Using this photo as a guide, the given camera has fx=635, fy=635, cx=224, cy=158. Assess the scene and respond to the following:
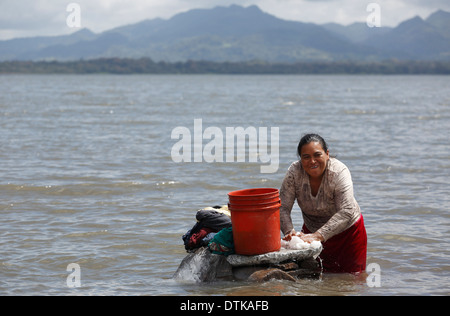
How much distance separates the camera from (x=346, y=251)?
685cm

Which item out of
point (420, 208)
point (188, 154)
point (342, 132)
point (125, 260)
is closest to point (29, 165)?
point (188, 154)

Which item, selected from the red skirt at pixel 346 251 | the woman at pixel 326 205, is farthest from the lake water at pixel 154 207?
the woman at pixel 326 205

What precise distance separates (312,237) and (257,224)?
0.60 metres

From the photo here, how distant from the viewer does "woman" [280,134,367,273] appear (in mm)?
6410

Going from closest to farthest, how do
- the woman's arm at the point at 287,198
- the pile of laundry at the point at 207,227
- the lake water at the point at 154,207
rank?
the woman's arm at the point at 287,198 < the pile of laundry at the point at 207,227 < the lake water at the point at 154,207

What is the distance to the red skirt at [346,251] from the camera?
263 inches

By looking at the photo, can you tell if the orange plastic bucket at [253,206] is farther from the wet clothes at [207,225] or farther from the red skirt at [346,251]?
the red skirt at [346,251]

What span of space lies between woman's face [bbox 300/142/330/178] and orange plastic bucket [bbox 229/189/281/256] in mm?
434

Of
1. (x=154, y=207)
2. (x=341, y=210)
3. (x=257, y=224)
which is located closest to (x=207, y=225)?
(x=257, y=224)

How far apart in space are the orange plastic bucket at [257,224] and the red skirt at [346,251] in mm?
700

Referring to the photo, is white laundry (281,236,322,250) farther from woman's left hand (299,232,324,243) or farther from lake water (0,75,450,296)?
lake water (0,75,450,296)
